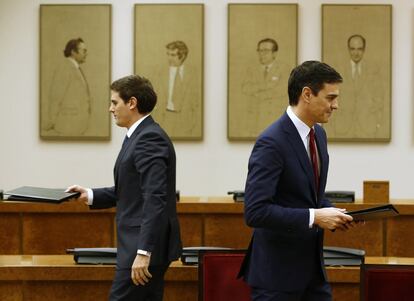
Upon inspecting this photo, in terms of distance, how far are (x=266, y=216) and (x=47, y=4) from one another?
5.54m

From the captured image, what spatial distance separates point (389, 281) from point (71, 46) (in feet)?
17.0

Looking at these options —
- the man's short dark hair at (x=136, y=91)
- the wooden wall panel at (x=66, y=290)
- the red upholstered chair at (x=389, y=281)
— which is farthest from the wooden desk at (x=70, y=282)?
the man's short dark hair at (x=136, y=91)

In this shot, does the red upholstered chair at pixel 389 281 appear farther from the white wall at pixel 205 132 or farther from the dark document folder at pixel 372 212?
the white wall at pixel 205 132

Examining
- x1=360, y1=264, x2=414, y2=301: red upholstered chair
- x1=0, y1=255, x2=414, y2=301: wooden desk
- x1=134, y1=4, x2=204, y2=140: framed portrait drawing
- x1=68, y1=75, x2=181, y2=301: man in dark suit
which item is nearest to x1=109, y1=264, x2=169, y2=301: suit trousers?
x1=68, y1=75, x2=181, y2=301: man in dark suit

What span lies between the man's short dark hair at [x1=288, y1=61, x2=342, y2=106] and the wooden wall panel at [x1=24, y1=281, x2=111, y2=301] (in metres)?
1.52

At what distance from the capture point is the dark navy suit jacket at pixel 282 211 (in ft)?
10.3

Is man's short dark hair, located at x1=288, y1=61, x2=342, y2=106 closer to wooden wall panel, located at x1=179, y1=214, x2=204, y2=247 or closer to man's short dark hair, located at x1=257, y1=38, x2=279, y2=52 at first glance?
wooden wall panel, located at x1=179, y1=214, x2=204, y2=247

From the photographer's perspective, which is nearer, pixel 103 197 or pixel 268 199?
pixel 268 199

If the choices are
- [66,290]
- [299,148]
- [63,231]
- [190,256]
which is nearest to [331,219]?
[299,148]

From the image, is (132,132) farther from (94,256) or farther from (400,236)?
(400,236)

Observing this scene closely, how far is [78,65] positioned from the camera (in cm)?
815

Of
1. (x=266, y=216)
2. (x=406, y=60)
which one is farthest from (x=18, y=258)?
(x=406, y=60)

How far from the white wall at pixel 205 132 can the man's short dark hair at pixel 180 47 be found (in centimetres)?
20

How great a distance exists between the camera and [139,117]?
403 centimetres
